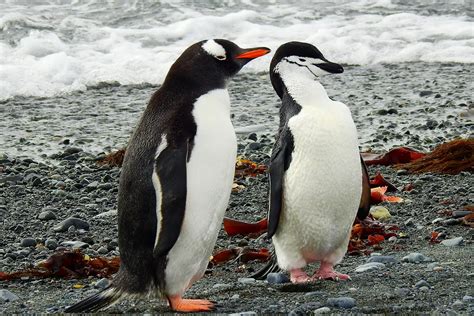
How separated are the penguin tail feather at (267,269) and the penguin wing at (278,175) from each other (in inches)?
8.9

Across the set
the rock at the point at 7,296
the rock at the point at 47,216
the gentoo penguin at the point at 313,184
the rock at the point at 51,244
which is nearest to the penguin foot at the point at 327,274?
the gentoo penguin at the point at 313,184

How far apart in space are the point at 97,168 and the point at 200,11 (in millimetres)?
8574

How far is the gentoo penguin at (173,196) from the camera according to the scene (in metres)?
4.50

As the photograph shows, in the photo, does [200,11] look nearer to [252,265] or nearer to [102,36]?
[102,36]

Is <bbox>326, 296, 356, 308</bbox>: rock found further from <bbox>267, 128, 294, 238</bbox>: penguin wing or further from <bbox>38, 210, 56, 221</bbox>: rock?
<bbox>38, 210, 56, 221</bbox>: rock

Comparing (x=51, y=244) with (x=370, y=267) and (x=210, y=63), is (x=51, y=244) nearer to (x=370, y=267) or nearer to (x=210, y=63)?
(x=210, y=63)

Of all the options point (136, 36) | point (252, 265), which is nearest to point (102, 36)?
point (136, 36)

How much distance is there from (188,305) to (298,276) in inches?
38.4

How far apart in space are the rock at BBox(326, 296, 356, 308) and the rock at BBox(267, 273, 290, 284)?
936mm

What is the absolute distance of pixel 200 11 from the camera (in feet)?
55.1

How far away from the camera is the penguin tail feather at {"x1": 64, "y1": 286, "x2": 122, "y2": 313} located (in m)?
4.47

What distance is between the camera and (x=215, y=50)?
4926 millimetres

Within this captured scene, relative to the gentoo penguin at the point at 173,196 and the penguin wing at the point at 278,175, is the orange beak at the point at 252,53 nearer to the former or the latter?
the gentoo penguin at the point at 173,196

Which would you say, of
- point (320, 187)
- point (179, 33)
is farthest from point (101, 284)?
point (179, 33)
